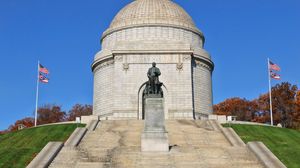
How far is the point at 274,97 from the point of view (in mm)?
72812

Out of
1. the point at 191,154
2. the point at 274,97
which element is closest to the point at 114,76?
the point at 191,154

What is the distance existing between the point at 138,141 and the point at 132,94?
19759 mm

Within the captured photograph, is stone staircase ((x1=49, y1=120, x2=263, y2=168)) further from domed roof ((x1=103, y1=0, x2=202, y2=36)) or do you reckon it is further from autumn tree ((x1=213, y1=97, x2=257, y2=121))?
autumn tree ((x1=213, y1=97, x2=257, y2=121))

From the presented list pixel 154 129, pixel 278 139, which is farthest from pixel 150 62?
pixel 154 129

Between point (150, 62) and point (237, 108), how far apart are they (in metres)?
38.3

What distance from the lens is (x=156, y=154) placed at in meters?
23.7

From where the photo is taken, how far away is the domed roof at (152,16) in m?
53.5

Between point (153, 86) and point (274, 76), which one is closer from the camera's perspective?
point (153, 86)

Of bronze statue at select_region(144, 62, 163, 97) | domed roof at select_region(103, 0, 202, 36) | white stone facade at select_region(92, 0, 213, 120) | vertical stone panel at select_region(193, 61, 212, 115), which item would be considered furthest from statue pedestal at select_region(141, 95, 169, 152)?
domed roof at select_region(103, 0, 202, 36)

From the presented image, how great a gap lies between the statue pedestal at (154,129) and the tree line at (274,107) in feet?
125

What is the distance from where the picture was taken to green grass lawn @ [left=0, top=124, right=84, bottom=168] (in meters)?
24.8

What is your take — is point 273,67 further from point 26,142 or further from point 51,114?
point 51,114

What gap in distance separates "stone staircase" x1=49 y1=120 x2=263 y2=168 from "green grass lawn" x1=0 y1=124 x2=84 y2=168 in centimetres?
267

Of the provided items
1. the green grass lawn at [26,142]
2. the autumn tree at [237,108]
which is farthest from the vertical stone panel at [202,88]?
the autumn tree at [237,108]
